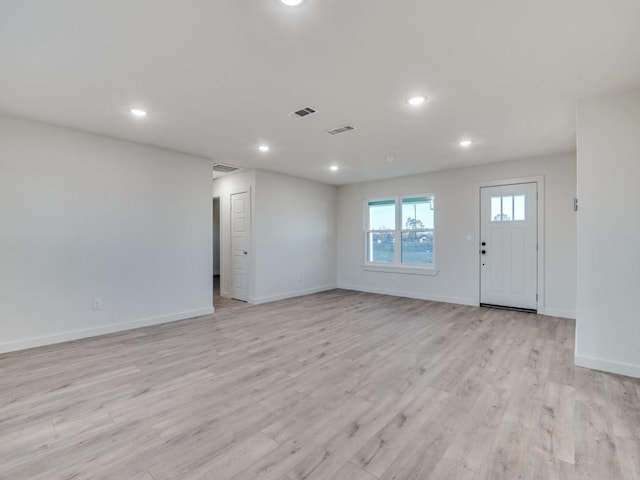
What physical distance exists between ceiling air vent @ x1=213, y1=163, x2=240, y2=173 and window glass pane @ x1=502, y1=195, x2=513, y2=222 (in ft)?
16.0

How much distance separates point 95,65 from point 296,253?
4683 millimetres

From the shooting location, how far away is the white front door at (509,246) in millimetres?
5039

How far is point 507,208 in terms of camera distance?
5.28m

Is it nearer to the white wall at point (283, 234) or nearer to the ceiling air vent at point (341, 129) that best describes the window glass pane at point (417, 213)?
the white wall at point (283, 234)

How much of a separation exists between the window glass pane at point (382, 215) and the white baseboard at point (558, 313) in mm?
3040

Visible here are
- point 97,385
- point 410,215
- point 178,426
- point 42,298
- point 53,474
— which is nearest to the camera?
point 53,474

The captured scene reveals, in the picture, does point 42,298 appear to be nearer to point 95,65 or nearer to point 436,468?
point 95,65

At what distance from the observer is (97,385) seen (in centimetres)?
258

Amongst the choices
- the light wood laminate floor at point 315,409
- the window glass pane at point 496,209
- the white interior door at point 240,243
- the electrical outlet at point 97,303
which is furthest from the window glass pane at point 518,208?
the electrical outlet at point 97,303

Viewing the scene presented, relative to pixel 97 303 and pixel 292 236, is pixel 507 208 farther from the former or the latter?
pixel 97 303

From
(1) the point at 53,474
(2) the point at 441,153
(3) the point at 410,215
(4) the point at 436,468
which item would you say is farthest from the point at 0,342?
(3) the point at 410,215

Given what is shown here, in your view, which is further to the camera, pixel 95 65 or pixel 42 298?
pixel 42 298

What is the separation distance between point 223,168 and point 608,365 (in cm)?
598

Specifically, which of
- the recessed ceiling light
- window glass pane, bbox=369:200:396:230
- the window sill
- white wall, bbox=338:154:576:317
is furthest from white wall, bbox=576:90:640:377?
window glass pane, bbox=369:200:396:230
